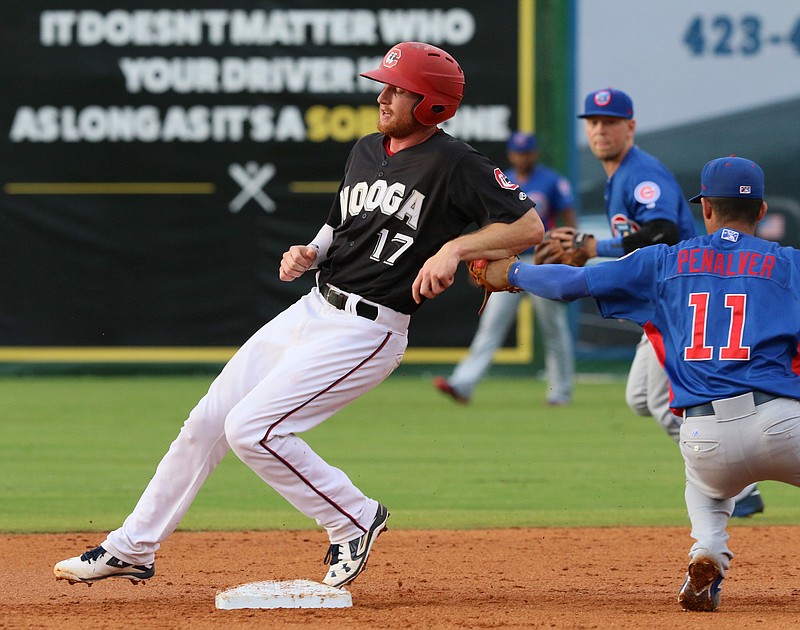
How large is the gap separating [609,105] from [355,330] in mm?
2938

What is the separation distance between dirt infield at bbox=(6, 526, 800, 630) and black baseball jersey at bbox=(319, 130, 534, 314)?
3.74 feet

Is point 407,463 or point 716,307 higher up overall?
point 716,307

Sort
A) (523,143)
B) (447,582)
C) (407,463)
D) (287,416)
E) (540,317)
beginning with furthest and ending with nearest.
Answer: (540,317) < (523,143) < (407,463) < (447,582) < (287,416)

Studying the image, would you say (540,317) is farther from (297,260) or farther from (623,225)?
(297,260)

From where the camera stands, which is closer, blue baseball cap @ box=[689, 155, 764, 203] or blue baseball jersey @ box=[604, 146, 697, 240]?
blue baseball cap @ box=[689, 155, 764, 203]

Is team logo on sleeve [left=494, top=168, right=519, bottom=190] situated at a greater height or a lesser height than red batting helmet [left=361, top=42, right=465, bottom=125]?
lesser

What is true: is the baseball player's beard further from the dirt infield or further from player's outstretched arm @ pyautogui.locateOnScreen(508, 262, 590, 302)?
the dirt infield

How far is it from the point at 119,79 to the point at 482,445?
6.92 m

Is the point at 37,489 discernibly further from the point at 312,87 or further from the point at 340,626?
the point at 312,87

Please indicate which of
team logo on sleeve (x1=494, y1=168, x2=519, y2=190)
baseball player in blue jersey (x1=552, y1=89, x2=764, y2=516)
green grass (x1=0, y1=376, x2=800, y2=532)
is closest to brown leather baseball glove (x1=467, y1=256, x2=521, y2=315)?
team logo on sleeve (x1=494, y1=168, x2=519, y2=190)

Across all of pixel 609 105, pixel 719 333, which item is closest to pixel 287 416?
pixel 719 333

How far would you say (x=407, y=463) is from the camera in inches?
340

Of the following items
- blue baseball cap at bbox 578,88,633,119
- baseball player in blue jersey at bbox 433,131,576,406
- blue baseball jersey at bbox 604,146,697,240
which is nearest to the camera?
blue baseball jersey at bbox 604,146,697,240

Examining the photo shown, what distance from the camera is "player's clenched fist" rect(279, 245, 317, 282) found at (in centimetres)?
515
